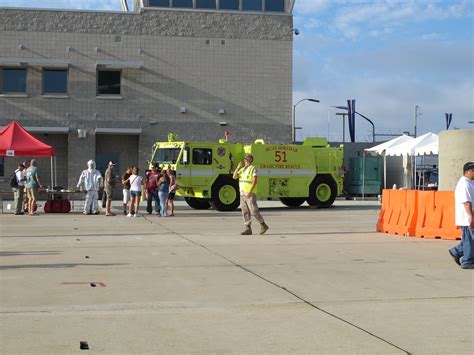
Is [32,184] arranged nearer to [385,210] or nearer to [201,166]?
[201,166]

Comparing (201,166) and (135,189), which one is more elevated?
(201,166)

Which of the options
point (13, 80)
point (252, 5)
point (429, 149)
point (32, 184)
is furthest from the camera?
point (252, 5)

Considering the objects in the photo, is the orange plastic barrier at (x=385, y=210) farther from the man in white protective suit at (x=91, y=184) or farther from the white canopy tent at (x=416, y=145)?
the white canopy tent at (x=416, y=145)

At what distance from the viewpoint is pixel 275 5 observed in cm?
3719

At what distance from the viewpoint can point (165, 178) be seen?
77.1 ft

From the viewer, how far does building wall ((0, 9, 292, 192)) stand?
115 ft

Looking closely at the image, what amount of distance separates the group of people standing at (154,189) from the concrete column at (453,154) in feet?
31.2

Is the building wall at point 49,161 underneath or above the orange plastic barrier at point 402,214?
above

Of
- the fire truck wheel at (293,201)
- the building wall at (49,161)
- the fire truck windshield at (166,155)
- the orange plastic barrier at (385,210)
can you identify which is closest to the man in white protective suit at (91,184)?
the fire truck windshield at (166,155)

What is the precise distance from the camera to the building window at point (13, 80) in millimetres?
35031

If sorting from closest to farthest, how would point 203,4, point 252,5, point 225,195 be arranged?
1. point 225,195
2. point 203,4
3. point 252,5

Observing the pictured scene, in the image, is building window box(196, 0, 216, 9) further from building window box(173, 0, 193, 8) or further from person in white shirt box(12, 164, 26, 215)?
person in white shirt box(12, 164, 26, 215)

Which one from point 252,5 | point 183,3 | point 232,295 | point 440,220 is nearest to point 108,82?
point 183,3

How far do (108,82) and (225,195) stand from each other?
12.7 m
